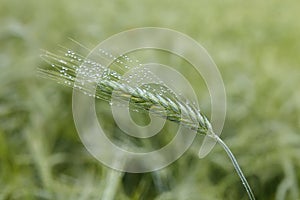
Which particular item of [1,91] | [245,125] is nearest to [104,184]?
[245,125]

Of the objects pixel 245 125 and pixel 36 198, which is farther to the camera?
pixel 245 125

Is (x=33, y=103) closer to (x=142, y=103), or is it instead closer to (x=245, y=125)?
(x=245, y=125)

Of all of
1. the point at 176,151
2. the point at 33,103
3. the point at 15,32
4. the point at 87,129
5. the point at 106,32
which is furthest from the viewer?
the point at 106,32

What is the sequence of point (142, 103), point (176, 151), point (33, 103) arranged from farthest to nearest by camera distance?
point (33, 103), point (176, 151), point (142, 103)

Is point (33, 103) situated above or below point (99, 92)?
below

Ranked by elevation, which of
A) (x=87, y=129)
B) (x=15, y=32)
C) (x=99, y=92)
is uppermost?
(x=99, y=92)

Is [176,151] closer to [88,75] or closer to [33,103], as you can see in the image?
[33,103]

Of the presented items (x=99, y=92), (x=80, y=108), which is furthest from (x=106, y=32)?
(x=99, y=92)
